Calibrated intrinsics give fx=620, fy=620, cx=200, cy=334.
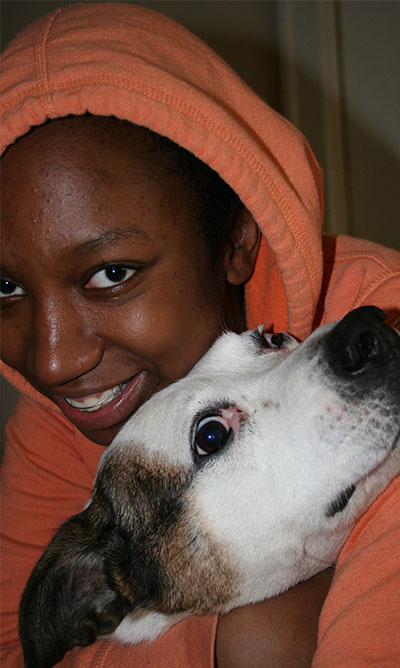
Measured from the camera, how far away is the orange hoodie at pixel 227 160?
1.41 meters

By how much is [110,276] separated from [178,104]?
0.49m

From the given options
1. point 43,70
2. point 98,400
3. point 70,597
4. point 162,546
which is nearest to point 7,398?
point 98,400

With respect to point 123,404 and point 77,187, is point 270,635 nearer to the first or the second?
point 123,404

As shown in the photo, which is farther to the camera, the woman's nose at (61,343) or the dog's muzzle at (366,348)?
the woman's nose at (61,343)

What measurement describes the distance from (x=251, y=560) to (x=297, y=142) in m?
1.23

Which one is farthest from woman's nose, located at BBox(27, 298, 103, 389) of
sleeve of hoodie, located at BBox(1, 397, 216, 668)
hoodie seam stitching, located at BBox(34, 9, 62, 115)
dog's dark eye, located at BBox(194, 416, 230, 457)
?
sleeve of hoodie, located at BBox(1, 397, 216, 668)

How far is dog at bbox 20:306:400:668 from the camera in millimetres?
1402

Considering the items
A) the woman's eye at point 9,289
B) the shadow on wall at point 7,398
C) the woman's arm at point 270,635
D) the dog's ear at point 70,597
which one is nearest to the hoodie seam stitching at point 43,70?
the woman's eye at point 9,289

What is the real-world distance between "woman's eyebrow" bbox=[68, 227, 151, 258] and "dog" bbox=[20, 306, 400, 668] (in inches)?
16.7

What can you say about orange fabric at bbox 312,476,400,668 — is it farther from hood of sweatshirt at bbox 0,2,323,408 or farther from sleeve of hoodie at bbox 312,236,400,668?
hood of sweatshirt at bbox 0,2,323,408

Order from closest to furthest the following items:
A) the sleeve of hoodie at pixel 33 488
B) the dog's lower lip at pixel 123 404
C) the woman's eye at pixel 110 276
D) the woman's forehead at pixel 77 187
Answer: the woman's forehead at pixel 77 187 < the woman's eye at pixel 110 276 < the dog's lower lip at pixel 123 404 < the sleeve of hoodie at pixel 33 488

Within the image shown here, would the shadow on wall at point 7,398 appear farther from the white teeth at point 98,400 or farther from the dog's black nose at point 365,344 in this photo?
the dog's black nose at point 365,344

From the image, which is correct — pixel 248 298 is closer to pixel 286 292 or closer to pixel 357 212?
pixel 286 292

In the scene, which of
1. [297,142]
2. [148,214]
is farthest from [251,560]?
[297,142]
